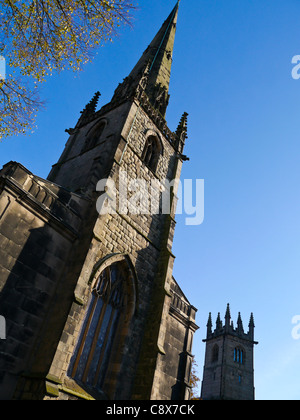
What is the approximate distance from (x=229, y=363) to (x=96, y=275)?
35.7 metres

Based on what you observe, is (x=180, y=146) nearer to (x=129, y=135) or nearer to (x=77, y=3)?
(x=129, y=135)

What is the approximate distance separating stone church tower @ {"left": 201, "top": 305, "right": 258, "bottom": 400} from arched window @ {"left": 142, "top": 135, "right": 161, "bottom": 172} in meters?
32.1

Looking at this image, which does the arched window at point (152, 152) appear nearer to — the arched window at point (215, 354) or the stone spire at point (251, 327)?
the arched window at point (215, 354)

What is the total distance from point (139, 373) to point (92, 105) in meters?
14.7

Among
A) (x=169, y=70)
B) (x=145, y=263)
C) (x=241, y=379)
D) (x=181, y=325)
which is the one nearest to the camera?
(x=145, y=263)

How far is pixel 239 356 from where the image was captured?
1576 inches

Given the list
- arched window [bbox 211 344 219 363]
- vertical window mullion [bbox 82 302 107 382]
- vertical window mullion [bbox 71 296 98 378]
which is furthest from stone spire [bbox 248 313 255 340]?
vertical window mullion [bbox 71 296 98 378]

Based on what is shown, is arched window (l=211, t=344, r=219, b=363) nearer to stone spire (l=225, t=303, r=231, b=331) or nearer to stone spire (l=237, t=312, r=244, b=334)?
stone spire (l=225, t=303, r=231, b=331)

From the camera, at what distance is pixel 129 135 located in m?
13.9

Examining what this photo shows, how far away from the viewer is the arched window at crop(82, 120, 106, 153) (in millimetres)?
15345

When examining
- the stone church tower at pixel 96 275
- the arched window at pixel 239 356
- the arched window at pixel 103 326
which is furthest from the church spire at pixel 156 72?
the arched window at pixel 239 356

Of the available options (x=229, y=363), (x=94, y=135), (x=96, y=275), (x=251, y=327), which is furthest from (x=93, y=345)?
(x=251, y=327)

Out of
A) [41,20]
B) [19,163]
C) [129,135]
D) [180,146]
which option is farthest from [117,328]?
[180,146]

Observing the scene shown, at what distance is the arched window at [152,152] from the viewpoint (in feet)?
50.5
